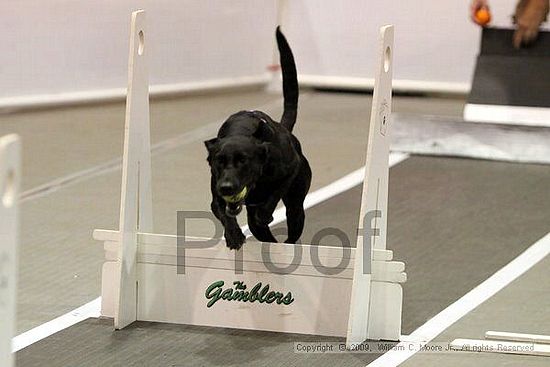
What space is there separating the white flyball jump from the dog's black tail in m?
0.43

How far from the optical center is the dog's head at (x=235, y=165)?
2957 millimetres

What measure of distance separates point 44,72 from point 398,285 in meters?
4.39

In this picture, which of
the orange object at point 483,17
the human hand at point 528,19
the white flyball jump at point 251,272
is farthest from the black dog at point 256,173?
the orange object at point 483,17

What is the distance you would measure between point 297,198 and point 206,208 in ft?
4.91

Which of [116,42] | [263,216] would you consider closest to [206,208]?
[263,216]

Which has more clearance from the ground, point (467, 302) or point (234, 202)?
point (234, 202)

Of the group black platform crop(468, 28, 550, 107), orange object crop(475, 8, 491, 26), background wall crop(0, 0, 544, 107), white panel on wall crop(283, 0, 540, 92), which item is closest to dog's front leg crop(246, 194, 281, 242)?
black platform crop(468, 28, 550, 107)

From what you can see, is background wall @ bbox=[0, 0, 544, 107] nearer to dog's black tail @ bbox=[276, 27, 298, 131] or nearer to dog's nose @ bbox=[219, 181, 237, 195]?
dog's black tail @ bbox=[276, 27, 298, 131]

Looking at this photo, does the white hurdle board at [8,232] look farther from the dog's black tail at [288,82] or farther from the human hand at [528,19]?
the human hand at [528,19]

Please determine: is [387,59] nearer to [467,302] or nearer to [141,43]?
[141,43]

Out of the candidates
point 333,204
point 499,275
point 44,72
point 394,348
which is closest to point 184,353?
point 394,348

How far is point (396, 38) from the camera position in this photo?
818 cm

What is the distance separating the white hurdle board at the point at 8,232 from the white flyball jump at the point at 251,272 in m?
1.21

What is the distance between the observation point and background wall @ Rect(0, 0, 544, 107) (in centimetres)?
707
